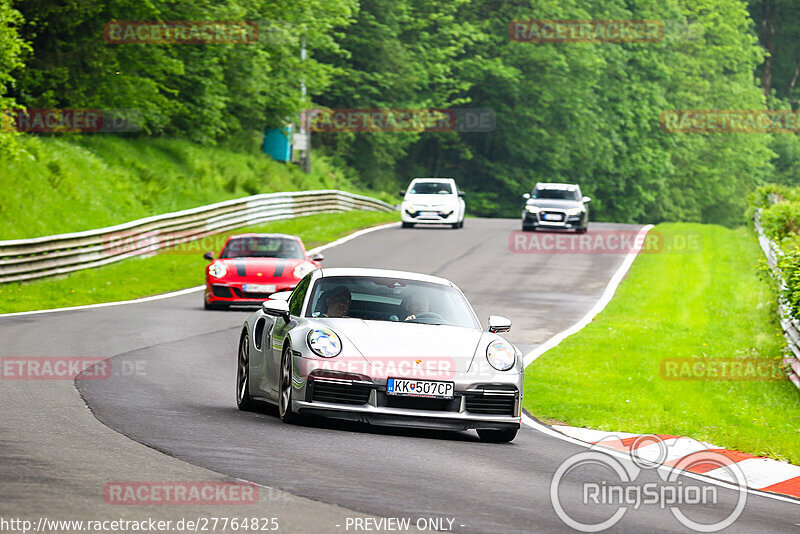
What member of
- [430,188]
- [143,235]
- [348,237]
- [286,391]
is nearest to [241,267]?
[143,235]

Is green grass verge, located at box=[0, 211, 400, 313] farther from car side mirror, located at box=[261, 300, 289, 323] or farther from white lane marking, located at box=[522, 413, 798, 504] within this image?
white lane marking, located at box=[522, 413, 798, 504]

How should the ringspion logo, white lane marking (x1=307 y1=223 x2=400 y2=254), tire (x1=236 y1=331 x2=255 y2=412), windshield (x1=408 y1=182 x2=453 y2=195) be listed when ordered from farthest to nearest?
the ringspion logo → windshield (x1=408 y1=182 x2=453 y2=195) → white lane marking (x1=307 y1=223 x2=400 y2=254) → tire (x1=236 y1=331 x2=255 y2=412)

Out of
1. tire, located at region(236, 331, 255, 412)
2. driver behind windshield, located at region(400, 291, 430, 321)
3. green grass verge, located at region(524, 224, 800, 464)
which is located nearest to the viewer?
driver behind windshield, located at region(400, 291, 430, 321)

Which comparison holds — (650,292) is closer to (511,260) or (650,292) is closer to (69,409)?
(511,260)

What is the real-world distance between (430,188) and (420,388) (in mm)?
33497

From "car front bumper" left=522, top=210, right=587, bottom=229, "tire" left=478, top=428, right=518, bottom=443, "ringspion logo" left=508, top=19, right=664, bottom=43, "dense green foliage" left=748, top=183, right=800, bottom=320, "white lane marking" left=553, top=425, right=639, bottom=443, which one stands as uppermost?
"ringspion logo" left=508, top=19, right=664, bottom=43

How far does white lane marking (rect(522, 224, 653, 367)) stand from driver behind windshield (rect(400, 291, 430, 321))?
3.68 metres

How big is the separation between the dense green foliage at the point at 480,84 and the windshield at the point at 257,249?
50.3 ft

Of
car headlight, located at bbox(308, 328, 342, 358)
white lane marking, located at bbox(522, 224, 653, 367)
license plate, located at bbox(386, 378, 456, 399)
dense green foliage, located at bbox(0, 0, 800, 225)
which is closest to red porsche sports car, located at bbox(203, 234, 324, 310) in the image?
white lane marking, located at bbox(522, 224, 653, 367)

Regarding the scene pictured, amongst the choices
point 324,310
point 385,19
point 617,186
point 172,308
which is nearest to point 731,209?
point 617,186

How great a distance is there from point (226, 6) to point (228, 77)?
530 cm

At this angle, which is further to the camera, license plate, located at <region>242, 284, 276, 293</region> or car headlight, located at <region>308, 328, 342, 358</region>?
license plate, located at <region>242, 284, 276, 293</region>

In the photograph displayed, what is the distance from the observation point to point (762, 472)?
32.9 ft

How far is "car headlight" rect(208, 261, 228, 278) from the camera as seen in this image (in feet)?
75.2
